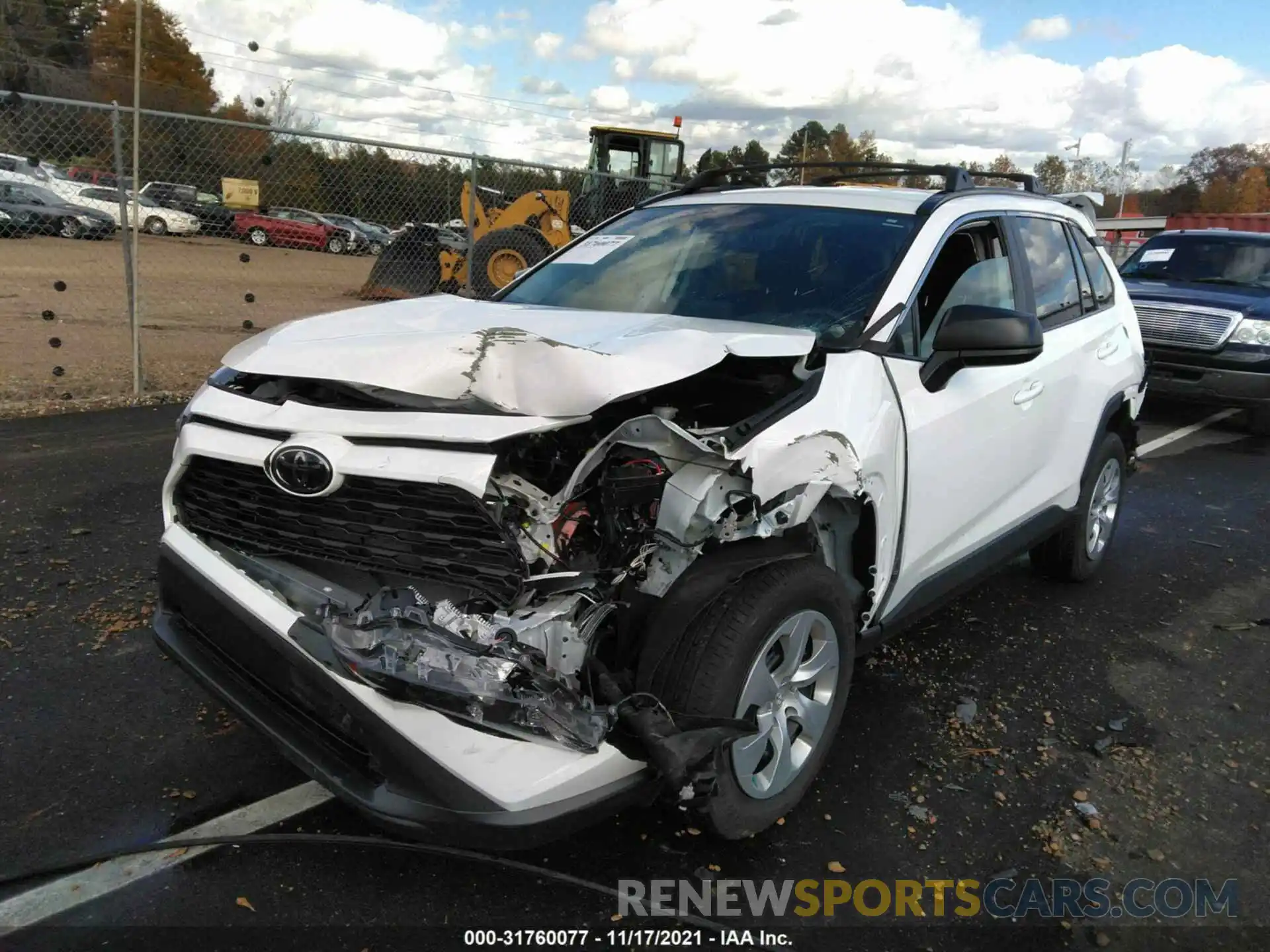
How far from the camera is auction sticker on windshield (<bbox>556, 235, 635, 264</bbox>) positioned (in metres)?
4.14

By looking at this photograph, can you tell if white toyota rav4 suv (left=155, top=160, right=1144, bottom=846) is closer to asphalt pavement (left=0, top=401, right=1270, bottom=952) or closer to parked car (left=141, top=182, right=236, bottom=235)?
asphalt pavement (left=0, top=401, right=1270, bottom=952)

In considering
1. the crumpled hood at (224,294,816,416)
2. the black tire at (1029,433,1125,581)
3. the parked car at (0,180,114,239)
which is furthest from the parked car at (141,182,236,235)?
the black tire at (1029,433,1125,581)

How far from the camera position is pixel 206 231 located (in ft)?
31.0

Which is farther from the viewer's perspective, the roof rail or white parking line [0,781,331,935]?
the roof rail

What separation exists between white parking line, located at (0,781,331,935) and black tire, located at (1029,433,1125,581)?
142 inches

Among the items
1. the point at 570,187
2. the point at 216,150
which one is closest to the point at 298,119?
the point at 570,187

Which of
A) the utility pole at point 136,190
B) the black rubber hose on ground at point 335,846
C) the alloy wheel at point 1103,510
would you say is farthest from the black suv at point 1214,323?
the utility pole at point 136,190

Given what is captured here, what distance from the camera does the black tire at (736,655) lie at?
235 cm

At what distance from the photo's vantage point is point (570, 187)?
17109 millimetres

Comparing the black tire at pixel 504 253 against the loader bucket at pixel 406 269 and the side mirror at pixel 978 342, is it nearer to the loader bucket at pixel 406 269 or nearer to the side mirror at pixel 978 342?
the loader bucket at pixel 406 269

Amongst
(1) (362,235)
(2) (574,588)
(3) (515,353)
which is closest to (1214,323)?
(3) (515,353)

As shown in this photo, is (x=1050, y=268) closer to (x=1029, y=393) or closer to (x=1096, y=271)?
(x=1096, y=271)

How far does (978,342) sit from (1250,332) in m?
7.29

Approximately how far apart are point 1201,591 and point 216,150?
28.2 ft
